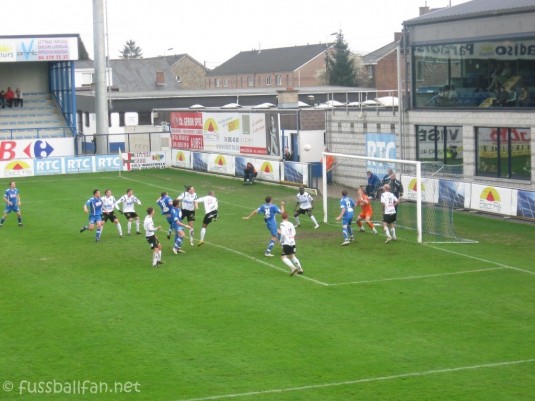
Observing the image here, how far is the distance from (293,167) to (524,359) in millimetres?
31441

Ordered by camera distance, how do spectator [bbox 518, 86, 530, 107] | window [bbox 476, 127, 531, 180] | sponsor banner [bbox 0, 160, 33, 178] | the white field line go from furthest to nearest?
sponsor banner [bbox 0, 160, 33, 178], window [bbox 476, 127, 531, 180], spectator [bbox 518, 86, 530, 107], the white field line

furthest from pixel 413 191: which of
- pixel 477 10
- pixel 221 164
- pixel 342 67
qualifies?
pixel 342 67

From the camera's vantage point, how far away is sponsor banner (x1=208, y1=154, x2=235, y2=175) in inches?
2175

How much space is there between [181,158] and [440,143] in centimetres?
2132

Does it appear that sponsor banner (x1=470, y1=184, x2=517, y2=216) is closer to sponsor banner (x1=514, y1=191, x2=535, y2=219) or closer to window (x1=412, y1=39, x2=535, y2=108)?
sponsor banner (x1=514, y1=191, x2=535, y2=219)

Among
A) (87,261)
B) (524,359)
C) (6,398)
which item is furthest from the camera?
(87,261)

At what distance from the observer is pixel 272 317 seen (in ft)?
73.6

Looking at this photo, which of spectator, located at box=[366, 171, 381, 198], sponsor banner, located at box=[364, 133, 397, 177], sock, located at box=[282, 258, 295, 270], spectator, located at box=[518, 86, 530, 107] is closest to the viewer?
sock, located at box=[282, 258, 295, 270]

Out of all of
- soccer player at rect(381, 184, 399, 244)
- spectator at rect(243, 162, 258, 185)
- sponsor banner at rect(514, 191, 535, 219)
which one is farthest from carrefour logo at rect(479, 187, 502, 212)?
spectator at rect(243, 162, 258, 185)

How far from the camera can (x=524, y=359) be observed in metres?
18.7

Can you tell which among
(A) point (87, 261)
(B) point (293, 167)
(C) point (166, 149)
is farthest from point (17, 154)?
(A) point (87, 261)

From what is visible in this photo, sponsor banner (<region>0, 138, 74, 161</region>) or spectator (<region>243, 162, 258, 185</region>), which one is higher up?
sponsor banner (<region>0, 138, 74, 161</region>)

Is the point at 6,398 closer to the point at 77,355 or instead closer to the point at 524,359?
the point at 77,355

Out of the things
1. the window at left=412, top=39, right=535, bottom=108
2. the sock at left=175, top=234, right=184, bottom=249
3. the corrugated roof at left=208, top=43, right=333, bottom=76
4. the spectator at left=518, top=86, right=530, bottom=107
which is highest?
the corrugated roof at left=208, top=43, right=333, bottom=76
